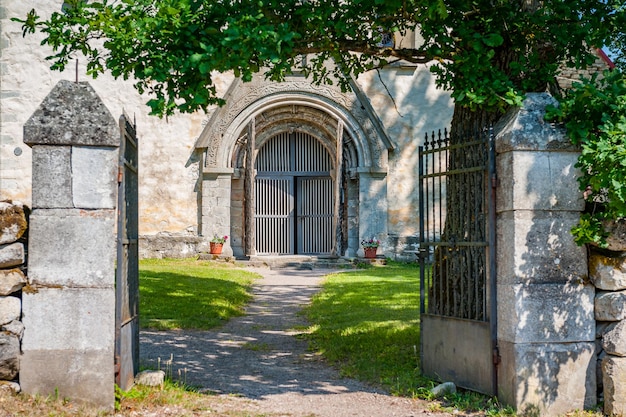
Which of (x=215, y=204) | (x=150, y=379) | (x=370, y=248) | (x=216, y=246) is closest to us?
(x=150, y=379)

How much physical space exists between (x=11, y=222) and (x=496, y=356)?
392cm

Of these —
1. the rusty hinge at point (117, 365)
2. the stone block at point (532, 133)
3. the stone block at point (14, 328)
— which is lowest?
the rusty hinge at point (117, 365)

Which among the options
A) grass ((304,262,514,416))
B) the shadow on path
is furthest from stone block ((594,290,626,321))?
the shadow on path

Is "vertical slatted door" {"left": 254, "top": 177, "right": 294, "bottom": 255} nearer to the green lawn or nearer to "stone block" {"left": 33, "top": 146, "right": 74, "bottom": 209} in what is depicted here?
the green lawn

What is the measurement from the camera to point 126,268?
601cm

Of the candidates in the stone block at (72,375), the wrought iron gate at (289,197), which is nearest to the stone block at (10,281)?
the stone block at (72,375)

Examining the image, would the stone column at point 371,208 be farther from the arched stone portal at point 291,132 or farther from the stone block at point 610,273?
the stone block at point 610,273

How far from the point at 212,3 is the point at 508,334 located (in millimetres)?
3577

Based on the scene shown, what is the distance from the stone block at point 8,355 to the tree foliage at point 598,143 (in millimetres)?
4363

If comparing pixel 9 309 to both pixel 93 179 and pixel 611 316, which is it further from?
pixel 611 316

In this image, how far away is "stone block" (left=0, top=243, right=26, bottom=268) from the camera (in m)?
5.27

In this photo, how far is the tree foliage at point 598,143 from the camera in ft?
17.3

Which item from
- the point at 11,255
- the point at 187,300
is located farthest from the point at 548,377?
the point at 187,300

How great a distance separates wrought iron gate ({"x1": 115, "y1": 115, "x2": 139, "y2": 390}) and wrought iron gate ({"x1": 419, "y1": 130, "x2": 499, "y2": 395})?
261 cm
